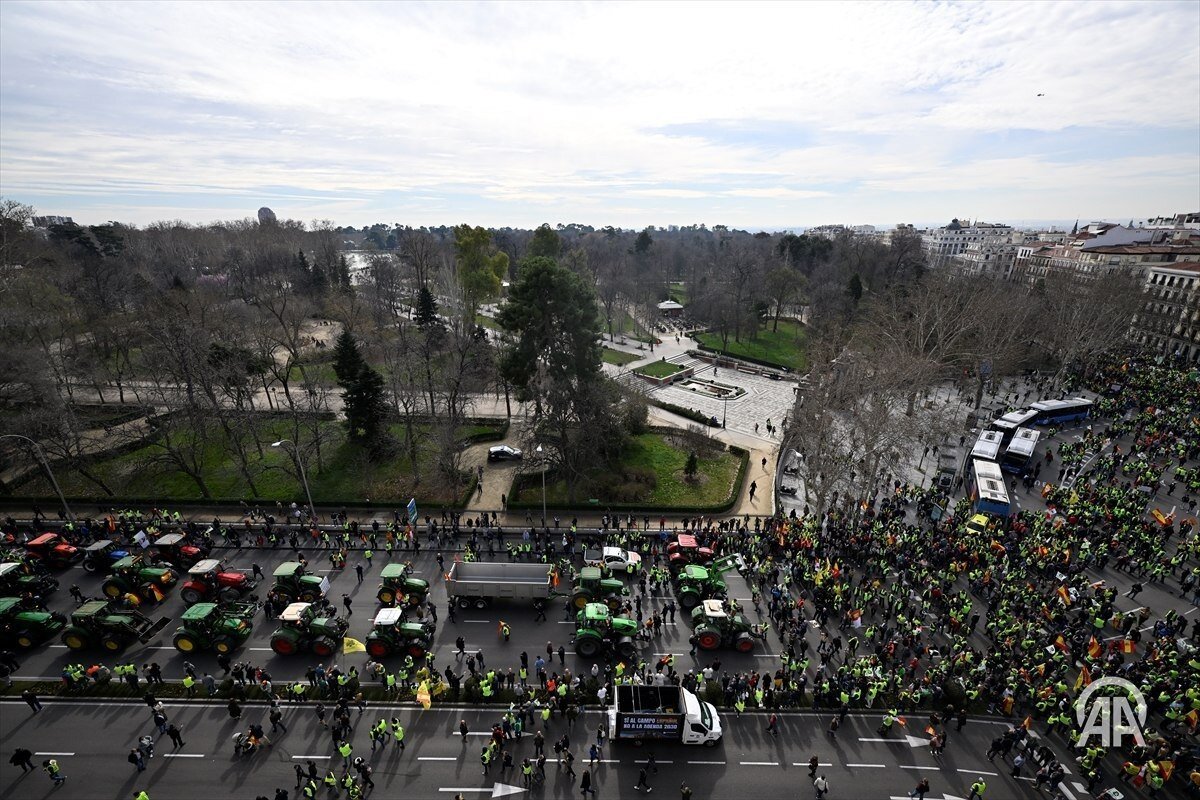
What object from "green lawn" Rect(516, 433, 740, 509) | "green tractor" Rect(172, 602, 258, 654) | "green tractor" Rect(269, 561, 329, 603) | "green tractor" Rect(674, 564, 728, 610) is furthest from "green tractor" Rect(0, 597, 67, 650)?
"green tractor" Rect(674, 564, 728, 610)

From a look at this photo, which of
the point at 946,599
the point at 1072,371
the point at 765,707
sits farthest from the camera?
the point at 1072,371

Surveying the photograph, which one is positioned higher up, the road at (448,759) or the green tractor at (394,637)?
the green tractor at (394,637)

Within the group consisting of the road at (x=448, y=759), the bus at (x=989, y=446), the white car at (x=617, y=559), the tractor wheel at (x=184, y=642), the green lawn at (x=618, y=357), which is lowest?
the road at (x=448, y=759)

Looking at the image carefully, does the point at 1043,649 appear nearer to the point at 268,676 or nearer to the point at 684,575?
the point at 684,575

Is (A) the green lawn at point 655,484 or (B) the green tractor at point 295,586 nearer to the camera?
(B) the green tractor at point 295,586

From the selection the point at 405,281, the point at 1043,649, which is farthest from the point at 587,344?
the point at 405,281

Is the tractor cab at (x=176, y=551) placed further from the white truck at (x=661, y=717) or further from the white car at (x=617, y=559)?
the white truck at (x=661, y=717)

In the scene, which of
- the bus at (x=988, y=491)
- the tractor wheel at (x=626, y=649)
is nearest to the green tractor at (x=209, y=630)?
the tractor wheel at (x=626, y=649)
